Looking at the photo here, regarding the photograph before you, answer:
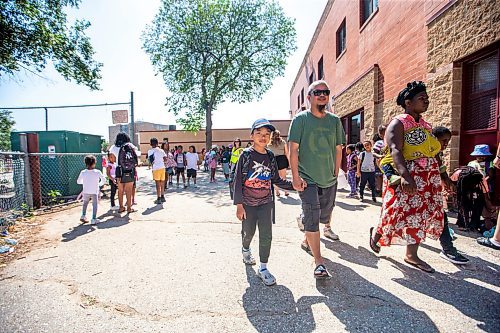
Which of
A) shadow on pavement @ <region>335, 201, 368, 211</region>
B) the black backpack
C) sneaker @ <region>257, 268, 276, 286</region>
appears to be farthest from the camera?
shadow on pavement @ <region>335, 201, 368, 211</region>

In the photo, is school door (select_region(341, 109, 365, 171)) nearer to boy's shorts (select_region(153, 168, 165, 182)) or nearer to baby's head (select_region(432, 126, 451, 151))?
baby's head (select_region(432, 126, 451, 151))

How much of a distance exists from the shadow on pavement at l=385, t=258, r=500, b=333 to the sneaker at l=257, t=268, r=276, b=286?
1246 millimetres

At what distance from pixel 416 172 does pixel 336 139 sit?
0.88 m

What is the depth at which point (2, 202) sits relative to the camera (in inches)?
214

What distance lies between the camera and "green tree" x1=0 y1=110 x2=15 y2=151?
15870 mm

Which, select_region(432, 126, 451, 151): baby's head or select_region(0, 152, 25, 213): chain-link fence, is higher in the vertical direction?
select_region(432, 126, 451, 151): baby's head

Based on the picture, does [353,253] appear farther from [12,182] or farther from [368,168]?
[12,182]

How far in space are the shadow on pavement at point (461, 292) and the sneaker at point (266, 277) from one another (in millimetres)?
1246

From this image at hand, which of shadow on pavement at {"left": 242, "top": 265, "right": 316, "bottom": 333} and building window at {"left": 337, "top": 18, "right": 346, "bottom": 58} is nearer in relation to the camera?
shadow on pavement at {"left": 242, "top": 265, "right": 316, "bottom": 333}

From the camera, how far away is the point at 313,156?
3.09m

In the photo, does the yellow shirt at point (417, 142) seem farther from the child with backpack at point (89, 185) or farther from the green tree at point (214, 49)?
the green tree at point (214, 49)

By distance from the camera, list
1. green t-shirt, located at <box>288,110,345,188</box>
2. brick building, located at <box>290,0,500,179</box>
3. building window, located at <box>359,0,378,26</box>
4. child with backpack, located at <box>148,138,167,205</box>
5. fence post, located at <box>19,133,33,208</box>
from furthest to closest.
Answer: building window, located at <box>359,0,378,26</box>, child with backpack, located at <box>148,138,167,205</box>, fence post, located at <box>19,133,33,208</box>, brick building, located at <box>290,0,500,179</box>, green t-shirt, located at <box>288,110,345,188</box>

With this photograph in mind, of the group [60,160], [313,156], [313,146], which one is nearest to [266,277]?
[313,156]

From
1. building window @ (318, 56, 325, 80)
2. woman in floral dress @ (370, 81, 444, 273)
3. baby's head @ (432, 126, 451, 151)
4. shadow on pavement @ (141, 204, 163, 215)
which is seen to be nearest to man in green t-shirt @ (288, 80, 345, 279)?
woman in floral dress @ (370, 81, 444, 273)
